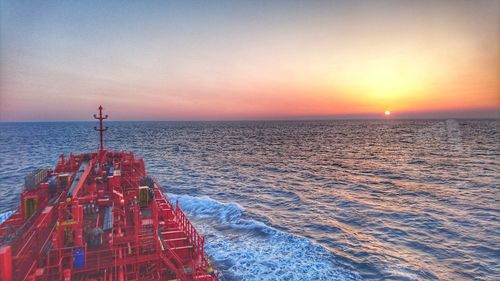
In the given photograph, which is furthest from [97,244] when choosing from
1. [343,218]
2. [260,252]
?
[343,218]

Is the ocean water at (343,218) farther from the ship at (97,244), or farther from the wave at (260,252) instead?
the ship at (97,244)

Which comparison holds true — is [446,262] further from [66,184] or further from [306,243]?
[66,184]

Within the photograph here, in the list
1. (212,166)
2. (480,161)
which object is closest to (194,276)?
(212,166)

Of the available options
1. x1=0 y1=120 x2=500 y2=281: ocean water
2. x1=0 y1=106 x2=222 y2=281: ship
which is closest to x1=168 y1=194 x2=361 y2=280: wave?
x1=0 y1=120 x2=500 y2=281: ocean water

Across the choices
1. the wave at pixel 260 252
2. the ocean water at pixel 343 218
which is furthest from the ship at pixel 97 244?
the ocean water at pixel 343 218

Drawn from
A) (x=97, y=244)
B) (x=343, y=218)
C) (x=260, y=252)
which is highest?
Answer: (x=97, y=244)

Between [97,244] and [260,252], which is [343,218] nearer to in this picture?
[260,252]

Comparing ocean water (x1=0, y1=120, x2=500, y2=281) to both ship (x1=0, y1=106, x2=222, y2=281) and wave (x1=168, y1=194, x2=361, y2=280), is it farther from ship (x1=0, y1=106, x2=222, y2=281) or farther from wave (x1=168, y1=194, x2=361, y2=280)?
ship (x1=0, y1=106, x2=222, y2=281)

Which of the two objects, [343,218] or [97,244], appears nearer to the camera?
[97,244]
